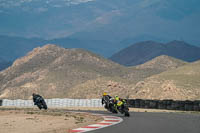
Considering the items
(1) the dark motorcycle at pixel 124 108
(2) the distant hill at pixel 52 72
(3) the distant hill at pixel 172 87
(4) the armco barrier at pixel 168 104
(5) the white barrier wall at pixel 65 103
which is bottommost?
(1) the dark motorcycle at pixel 124 108

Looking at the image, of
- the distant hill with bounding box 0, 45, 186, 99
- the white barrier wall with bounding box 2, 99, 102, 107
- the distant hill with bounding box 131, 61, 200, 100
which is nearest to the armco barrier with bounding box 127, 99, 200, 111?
the white barrier wall with bounding box 2, 99, 102, 107

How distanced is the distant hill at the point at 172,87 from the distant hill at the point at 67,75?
6538 mm

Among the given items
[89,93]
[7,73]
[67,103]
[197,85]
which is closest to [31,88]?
[89,93]

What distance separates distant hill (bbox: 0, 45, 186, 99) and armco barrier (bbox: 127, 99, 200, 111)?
4818 centimetres

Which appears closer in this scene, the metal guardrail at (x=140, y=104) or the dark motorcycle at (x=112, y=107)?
the dark motorcycle at (x=112, y=107)

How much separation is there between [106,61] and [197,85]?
6657 centimetres

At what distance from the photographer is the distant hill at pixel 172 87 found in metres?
82.4

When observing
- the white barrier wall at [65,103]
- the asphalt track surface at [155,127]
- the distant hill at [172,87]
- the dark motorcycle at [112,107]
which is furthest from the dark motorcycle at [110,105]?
the distant hill at [172,87]

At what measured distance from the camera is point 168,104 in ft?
136

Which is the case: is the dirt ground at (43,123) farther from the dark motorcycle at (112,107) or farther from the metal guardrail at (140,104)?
the metal guardrail at (140,104)

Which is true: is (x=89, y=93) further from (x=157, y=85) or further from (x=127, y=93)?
(x=157, y=85)

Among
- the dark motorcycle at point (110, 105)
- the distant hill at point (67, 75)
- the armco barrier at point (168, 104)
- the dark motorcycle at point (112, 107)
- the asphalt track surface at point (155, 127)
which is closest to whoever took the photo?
Answer: the asphalt track surface at point (155, 127)

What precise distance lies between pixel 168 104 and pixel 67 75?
87625 millimetres

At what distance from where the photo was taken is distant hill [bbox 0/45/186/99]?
107 metres
